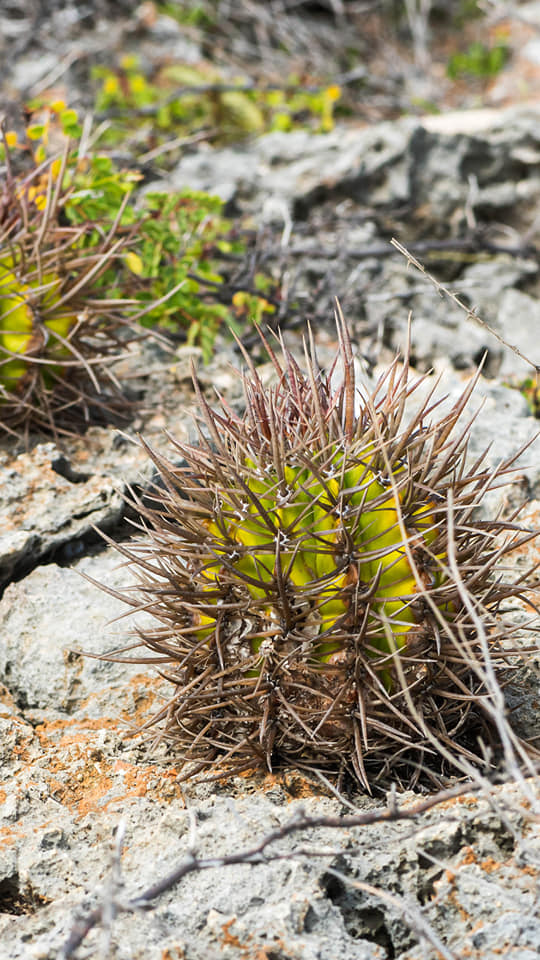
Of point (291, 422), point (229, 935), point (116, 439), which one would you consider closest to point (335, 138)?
point (116, 439)

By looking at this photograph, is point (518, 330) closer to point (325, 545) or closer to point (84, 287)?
point (84, 287)

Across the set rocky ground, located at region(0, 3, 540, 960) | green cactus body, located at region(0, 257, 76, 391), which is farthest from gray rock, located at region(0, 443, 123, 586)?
green cactus body, located at region(0, 257, 76, 391)

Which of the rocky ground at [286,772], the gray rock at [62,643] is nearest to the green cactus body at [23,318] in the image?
the rocky ground at [286,772]

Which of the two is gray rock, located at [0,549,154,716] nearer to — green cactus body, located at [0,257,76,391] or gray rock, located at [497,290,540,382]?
green cactus body, located at [0,257,76,391]

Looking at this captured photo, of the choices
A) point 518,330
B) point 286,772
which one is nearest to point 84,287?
point 286,772

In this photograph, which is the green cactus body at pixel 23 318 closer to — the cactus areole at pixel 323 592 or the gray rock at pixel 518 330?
the cactus areole at pixel 323 592

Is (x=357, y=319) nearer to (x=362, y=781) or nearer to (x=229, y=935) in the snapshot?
(x=362, y=781)

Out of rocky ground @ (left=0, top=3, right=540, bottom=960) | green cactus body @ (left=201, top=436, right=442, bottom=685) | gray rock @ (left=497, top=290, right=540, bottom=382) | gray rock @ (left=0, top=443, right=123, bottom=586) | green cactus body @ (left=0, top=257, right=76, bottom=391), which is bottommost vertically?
gray rock @ (left=497, top=290, right=540, bottom=382)
